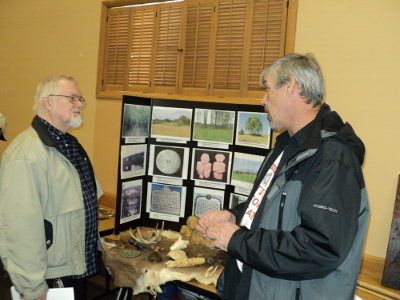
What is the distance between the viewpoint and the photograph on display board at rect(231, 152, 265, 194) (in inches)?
102

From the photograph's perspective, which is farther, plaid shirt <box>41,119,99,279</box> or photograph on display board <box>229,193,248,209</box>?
photograph on display board <box>229,193,248,209</box>

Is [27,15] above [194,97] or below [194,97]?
above

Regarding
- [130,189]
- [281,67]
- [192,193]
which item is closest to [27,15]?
[130,189]

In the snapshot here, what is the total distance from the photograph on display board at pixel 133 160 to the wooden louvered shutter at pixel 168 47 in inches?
28.8

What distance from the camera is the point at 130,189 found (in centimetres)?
281

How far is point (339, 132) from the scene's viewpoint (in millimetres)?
1311

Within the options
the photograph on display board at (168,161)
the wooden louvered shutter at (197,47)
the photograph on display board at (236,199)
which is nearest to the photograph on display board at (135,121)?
the photograph on display board at (168,161)

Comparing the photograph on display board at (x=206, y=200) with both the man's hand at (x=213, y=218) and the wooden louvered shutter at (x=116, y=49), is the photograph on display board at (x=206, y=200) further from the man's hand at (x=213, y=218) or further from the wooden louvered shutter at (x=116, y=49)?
the wooden louvered shutter at (x=116, y=49)

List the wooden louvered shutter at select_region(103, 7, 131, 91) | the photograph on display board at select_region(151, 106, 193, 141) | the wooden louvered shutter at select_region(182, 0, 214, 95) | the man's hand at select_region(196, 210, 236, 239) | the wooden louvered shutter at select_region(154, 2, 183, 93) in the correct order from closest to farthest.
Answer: the man's hand at select_region(196, 210, 236, 239)
the photograph on display board at select_region(151, 106, 193, 141)
the wooden louvered shutter at select_region(182, 0, 214, 95)
the wooden louvered shutter at select_region(154, 2, 183, 93)
the wooden louvered shutter at select_region(103, 7, 131, 91)

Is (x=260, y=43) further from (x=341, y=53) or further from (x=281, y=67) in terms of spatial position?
(x=281, y=67)

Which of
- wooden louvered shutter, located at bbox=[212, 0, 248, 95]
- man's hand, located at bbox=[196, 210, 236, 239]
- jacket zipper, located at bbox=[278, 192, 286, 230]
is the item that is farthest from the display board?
jacket zipper, located at bbox=[278, 192, 286, 230]

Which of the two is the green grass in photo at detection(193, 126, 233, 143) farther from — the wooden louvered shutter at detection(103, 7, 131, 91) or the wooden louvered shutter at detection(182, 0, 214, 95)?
the wooden louvered shutter at detection(103, 7, 131, 91)

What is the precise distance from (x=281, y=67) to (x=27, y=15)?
422cm

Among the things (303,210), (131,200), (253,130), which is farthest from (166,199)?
(303,210)
